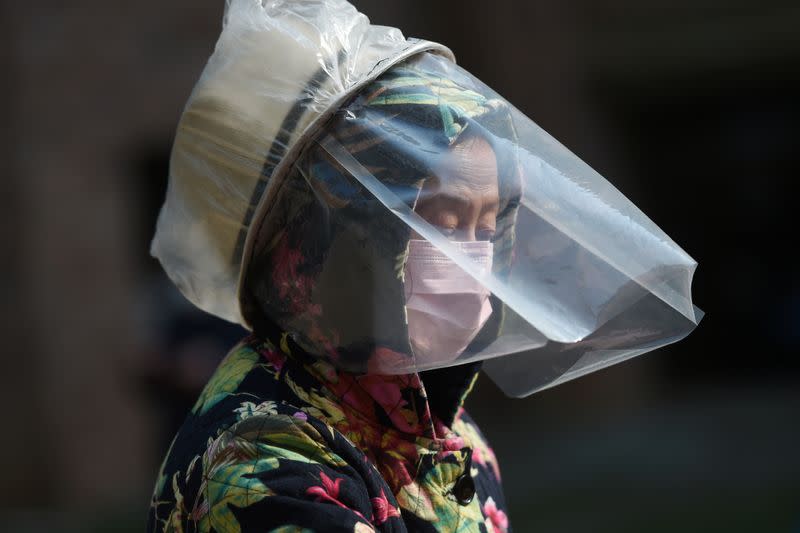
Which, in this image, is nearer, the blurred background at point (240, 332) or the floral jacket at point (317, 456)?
the floral jacket at point (317, 456)

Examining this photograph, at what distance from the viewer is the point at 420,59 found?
1.76 metres

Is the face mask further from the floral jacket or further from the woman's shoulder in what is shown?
the woman's shoulder

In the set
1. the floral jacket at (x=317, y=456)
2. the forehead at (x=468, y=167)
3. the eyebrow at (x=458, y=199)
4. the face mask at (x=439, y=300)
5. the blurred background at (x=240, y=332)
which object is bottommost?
the blurred background at (x=240, y=332)

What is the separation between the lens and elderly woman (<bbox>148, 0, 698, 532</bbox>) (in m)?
1.60

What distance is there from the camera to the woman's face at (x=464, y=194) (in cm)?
162

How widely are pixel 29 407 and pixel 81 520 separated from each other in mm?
768

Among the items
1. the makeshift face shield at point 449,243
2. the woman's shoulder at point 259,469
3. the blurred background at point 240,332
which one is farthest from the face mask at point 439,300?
the blurred background at point 240,332

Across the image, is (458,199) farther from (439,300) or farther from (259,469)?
(259,469)

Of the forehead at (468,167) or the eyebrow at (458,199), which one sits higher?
the forehead at (468,167)

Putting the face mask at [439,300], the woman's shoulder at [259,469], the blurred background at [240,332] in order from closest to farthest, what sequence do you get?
1. the woman's shoulder at [259,469]
2. the face mask at [439,300]
3. the blurred background at [240,332]

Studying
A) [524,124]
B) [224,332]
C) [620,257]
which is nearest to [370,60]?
[524,124]

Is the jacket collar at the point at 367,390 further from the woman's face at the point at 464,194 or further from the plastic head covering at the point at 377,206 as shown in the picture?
the woman's face at the point at 464,194

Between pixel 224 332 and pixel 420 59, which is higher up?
pixel 420 59

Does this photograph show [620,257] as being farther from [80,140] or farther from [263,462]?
[80,140]
